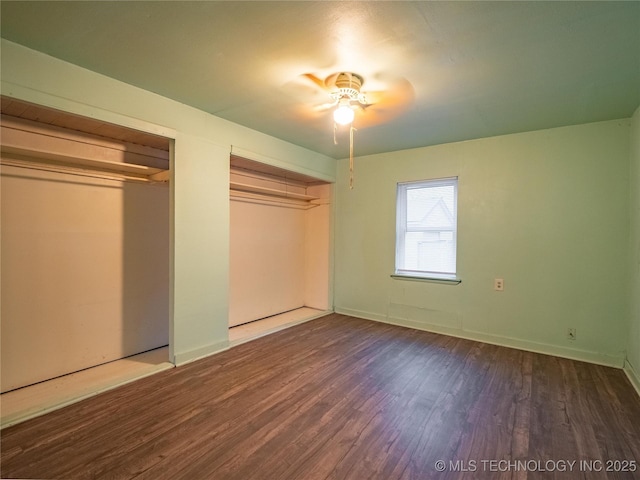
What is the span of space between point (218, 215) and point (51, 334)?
169 centimetres

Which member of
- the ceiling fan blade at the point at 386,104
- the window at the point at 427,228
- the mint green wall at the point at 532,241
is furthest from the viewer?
the window at the point at 427,228

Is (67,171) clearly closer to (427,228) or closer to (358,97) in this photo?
(358,97)

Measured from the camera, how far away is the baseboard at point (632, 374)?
2.49 meters

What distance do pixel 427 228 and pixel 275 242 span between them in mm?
2157

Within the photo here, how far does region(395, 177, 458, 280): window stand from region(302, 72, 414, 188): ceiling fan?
1.44 metres

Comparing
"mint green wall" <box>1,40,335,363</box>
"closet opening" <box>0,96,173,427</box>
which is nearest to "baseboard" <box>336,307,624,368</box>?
"mint green wall" <box>1,40,335,363</box>

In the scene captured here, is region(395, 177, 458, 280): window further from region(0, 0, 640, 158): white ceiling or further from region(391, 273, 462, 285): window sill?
region(0, 0, 640, 158): white ceiling

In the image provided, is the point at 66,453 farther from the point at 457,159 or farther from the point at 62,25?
the point at 457,159

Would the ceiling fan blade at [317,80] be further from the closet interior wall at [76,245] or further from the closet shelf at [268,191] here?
the closet shelf at [268,191]

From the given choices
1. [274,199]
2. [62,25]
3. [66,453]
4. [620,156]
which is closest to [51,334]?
[66,453]

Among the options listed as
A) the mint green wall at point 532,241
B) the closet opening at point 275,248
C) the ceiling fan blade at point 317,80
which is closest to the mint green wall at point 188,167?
the closet opening at point 275,248

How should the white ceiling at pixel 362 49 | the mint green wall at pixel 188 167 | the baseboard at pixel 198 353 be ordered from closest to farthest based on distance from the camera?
the white ceiling at pixel 362 49 < the mint green wall at pixel 188 167 < the baseboard at pixel 198 353

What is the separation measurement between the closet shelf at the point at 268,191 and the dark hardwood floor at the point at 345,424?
1992 mm

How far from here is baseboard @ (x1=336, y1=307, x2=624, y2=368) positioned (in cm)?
300
